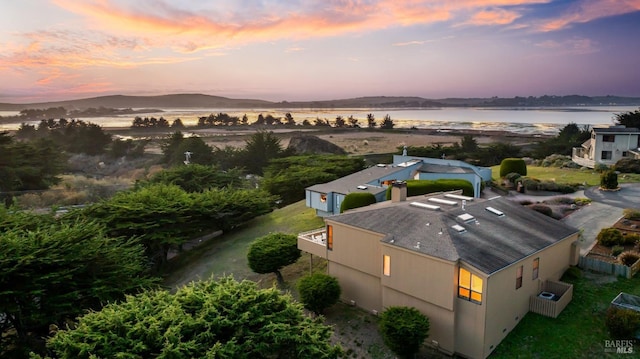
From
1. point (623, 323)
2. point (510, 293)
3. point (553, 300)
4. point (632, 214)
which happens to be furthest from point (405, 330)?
point (632, 214)

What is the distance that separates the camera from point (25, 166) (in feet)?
164

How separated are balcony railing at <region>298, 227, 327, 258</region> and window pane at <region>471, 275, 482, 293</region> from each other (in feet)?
26.9

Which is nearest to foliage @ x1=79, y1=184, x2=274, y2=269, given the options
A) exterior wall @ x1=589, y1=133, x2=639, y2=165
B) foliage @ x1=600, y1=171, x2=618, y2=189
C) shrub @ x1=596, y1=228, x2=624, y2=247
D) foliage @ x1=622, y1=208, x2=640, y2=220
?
shrub @ x1=596, y1=228, x2=624, y2=247

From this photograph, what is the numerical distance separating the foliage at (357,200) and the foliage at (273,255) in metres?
5.15

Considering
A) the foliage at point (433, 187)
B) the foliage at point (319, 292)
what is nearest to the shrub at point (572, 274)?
the foliage at point (319, 292)

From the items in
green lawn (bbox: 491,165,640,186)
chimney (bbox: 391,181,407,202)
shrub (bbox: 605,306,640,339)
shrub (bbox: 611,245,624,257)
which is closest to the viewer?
shrub (bbox: 605,306,640,339)

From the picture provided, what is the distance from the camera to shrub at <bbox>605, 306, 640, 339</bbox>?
1449 centimetres

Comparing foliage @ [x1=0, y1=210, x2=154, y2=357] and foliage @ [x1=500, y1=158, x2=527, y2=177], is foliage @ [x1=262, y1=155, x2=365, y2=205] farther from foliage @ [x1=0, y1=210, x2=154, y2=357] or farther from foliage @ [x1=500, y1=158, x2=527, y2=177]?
foliage @ [x1=0, y1=210, x2=154, y2=357]

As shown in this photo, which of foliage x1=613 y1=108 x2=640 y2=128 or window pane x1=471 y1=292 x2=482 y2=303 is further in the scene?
foliage x1=613 y1=108 x2=640 y2=128

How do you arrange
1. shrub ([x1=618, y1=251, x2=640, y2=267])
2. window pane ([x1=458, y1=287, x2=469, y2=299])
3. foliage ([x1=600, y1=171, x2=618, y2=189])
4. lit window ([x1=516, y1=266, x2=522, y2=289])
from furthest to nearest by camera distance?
1. foliage ([x1=600, y1=171, x2=618, y2=189])
2. shrub ([x1=618, y1=251, x2=640, y2=267])
3. lit window ([x1=516, y1=266, x2=522, y2=289])
4. window pane ([x1=458, y1=287, x2=469, y2=299])

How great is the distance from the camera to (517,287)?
16.2 metres

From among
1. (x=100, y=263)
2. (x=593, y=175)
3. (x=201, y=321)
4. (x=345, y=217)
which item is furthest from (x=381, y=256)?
(x=593, y=175)

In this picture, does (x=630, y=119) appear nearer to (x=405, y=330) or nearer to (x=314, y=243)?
(x=314, y=243)

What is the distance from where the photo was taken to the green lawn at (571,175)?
40031mm
